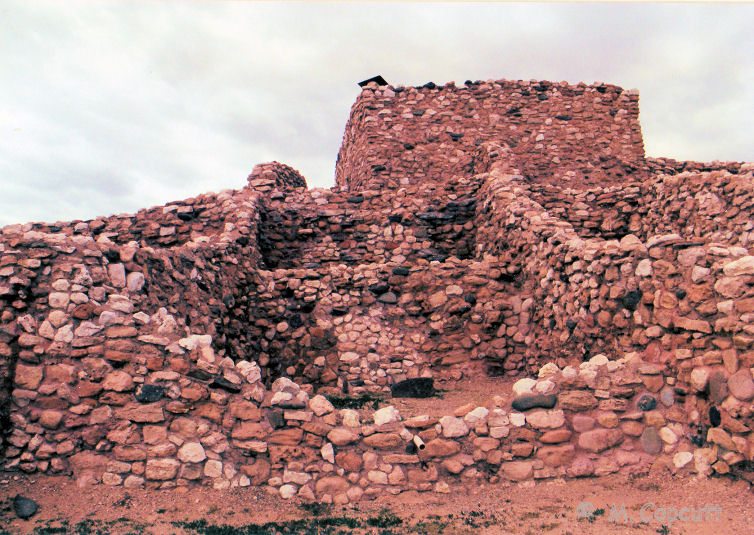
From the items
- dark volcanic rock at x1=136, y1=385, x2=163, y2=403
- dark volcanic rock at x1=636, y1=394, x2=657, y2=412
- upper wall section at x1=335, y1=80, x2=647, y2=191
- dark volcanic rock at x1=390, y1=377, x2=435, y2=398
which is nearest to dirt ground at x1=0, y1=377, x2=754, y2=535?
dark volcanic rock at x1=636, y1=394, x2=657, y2=412

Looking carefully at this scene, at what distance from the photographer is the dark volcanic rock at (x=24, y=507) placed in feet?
12.3

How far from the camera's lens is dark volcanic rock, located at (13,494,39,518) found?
374 cm

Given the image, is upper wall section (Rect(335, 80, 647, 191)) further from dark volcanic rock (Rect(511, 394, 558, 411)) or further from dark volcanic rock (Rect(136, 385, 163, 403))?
dark volcanic rock (Rect(136, 385, 163, 403))

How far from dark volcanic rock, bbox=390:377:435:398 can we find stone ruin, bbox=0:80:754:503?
0.73m

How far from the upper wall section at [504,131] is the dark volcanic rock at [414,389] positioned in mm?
7419

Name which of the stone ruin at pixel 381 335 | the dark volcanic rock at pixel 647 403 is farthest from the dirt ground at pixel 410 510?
the dark volcanic rock at pixel 647 403

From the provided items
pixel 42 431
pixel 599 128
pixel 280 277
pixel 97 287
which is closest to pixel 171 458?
pixel 42 431

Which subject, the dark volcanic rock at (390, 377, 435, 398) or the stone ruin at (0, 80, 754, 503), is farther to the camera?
the dark volcanic rock at (390, 377, 435, 398)

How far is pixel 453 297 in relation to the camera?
8.51 m

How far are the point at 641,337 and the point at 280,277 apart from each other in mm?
5758

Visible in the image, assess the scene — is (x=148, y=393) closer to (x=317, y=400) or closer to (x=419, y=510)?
(x=317, y=400)

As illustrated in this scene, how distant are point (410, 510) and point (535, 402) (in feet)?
5.46

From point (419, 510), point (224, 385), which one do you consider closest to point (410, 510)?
point (419, 510)

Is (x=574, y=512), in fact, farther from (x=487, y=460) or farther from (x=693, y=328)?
(x=693, y=328)
